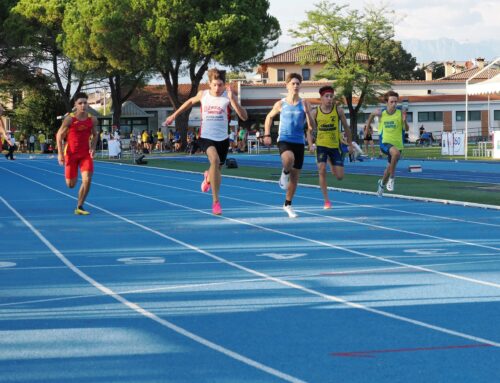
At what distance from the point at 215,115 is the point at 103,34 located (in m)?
52.6

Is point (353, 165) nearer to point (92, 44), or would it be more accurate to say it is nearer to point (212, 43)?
point (212, 43)

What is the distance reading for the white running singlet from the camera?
1454 cm

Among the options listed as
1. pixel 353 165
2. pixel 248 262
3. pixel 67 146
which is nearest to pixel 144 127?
pixel 353 165

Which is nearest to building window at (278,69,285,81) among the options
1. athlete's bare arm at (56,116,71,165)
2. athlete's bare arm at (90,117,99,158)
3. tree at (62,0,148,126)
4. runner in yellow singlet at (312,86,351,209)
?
tree at (62,0,148,126)

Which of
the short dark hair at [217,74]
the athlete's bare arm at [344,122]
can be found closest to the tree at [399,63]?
the athlete's bare arm at [344,122]

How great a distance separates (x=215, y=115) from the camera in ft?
47.9

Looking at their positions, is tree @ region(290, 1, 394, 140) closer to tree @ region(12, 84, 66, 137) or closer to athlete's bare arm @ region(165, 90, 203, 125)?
tree @ region(12, 84, 66, 137)

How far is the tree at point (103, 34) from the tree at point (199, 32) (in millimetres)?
693

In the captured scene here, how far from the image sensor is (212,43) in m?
63.8

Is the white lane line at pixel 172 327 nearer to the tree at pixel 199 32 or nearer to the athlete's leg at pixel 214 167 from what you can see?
the athlete's leg at pixel 214 167

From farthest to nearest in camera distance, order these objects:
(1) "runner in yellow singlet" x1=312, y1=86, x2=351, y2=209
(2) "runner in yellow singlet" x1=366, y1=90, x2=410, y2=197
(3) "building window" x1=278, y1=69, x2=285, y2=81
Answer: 1. (3) "building window" x1=278, y1=69, x2=285, y2=81
2. (2) "runner in yellow singlet" x1=366, y1=90, x2=410, y2=197
3. (1) "runner in yellow singlet" x1=312, y1=86, x2=351, y2=209

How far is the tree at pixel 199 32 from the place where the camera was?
63.3 m

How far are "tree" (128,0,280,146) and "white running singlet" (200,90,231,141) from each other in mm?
48935

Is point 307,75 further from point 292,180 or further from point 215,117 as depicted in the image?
point 215,117
